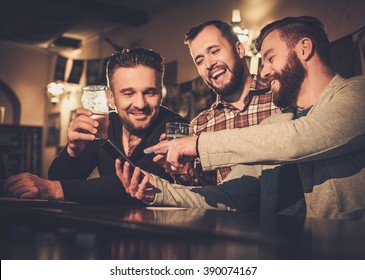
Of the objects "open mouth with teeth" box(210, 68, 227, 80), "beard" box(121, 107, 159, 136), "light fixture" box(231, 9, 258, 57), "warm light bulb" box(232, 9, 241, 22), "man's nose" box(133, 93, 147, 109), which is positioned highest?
"warm light bulb" box(232, 9, 241, 22)

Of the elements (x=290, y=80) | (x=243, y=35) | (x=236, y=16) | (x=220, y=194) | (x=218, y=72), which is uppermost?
(x=236, y=16)

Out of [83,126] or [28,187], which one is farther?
[83,126]

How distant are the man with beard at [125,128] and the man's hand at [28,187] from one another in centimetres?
→ 18

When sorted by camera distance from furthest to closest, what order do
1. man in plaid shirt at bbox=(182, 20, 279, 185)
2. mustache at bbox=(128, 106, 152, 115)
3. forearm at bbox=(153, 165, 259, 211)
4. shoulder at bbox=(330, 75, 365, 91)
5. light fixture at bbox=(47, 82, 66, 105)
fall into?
light fixture at bbox=(47, 82, 66, 105), man in plaid shirt at bbox=(182, 20, 279, 185), mustache at bbox=(128, 106, 152, 115), forearm at bbox=(153, 165, 259, 211), shoulder at bbox=(330, 75, 365, 91)

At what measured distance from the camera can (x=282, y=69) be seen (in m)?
1.77

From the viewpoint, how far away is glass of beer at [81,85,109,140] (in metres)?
1.57

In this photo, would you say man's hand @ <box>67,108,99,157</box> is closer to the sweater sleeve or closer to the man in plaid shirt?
the sweater sleeve

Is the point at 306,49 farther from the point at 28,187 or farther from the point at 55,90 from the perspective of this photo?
the point at 55,90

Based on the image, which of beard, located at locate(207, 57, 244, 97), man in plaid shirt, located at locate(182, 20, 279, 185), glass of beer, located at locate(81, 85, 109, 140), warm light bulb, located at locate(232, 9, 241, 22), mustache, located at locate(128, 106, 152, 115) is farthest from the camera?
warm light bulb, located at locate(232, 9, 241, 22)

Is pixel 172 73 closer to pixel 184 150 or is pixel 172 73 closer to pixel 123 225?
pixel 184 150

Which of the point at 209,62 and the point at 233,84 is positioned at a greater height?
the point at 209,62

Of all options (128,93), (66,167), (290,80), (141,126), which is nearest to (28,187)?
(66,167)

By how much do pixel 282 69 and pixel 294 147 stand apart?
721mm

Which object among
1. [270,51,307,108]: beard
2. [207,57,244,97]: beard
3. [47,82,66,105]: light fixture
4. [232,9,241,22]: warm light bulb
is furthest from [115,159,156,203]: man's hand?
[47,82,66,105]: light fixture
